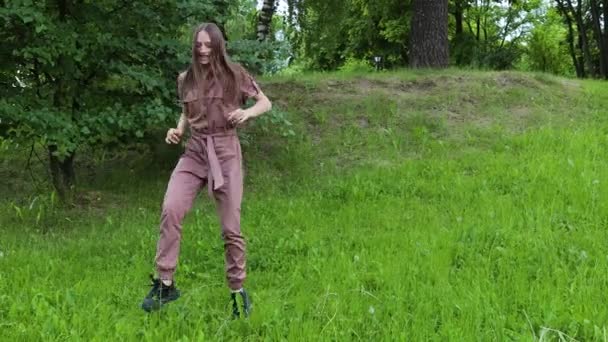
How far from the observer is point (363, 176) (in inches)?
298

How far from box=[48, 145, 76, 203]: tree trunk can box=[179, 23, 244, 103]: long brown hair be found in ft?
11.4

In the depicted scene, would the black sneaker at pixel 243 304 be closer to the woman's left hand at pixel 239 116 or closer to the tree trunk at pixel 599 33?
the woman's left hand at pixel 239 116

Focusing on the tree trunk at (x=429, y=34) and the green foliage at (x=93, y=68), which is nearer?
the green foliage at (x=93, y=68)

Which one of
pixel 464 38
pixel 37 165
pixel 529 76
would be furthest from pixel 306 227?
pixel 464 38

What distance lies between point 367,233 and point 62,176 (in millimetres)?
4144

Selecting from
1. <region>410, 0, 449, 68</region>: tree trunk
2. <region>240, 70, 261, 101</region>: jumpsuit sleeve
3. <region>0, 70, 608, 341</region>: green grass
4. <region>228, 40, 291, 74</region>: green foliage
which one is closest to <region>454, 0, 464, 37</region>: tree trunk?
<region>410, 0, 449, 68</region>: tree trunk

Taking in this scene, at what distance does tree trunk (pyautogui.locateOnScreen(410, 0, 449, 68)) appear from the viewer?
38.2 feet

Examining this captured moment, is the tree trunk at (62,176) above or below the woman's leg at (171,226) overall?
below

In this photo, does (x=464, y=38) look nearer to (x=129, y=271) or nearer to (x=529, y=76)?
(x=529, y=76)

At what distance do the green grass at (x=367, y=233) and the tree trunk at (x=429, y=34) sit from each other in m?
1.53

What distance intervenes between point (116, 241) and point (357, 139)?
4289 millimetres

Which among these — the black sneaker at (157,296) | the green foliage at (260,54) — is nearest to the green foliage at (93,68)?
the green foliage at (260,54)

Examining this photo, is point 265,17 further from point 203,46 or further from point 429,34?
point 203,46

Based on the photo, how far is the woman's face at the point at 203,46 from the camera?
4.03 meters
